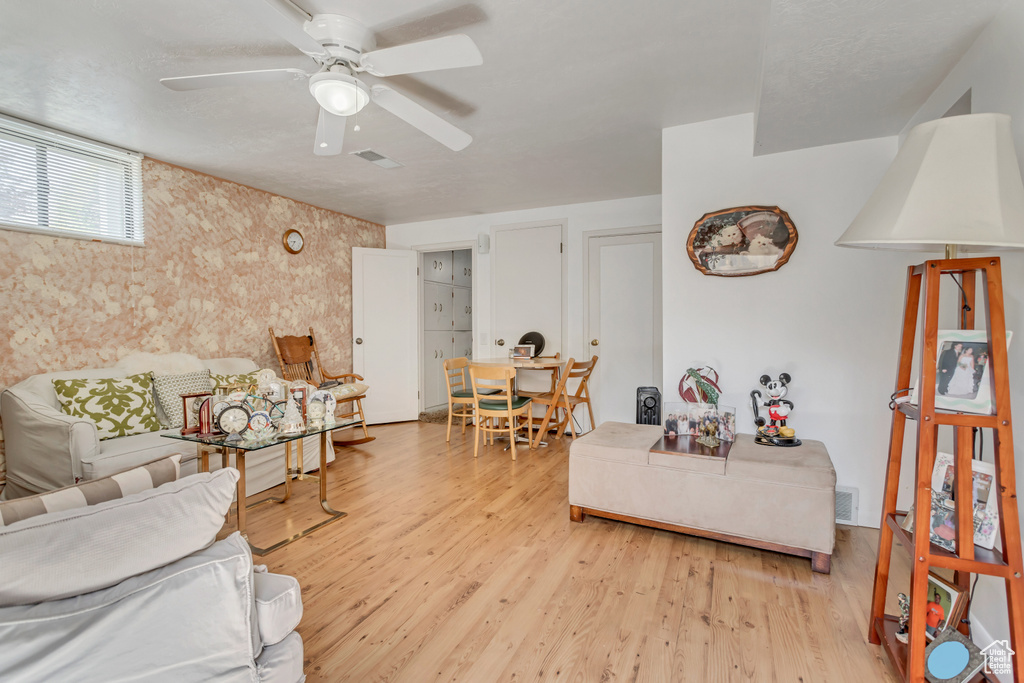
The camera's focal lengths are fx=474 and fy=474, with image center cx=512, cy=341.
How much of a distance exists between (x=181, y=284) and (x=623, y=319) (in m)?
3.93

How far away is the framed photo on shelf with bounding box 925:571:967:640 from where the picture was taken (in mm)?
1442

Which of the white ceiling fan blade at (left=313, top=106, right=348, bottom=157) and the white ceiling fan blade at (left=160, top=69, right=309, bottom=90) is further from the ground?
the white ceiling fan blade at (left=160, top=69, right=309, bottom=90)

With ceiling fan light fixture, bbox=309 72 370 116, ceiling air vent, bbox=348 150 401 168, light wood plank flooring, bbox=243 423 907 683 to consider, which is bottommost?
light wood plank flooring, bbox=243 423 907 683

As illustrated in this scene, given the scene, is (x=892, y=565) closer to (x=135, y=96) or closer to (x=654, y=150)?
(x=654, y=150)

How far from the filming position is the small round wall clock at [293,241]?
4691 millimetres

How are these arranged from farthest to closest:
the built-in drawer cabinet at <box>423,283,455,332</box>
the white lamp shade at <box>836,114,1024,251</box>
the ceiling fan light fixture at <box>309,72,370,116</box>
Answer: the built-in drawer cabinet at <box>423,283,455,332</box> → the ceiling fan light fixture at <box>309,72,370,116</box> → the white lamp shade at <box>836,114,1024,251</box>

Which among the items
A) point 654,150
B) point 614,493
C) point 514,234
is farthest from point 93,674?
point 514,234

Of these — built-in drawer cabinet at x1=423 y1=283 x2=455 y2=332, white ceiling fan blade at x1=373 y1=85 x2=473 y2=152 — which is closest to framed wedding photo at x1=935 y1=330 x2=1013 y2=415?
white ceiling fan blade at x1=373 y1=85 x2=473 y2=152

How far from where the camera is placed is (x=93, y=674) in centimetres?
76

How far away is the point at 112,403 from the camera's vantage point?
10.4ft

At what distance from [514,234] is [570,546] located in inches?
144

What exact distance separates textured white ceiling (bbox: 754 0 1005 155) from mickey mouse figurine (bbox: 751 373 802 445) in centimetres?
138

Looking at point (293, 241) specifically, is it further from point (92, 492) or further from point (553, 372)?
point (92, 492)

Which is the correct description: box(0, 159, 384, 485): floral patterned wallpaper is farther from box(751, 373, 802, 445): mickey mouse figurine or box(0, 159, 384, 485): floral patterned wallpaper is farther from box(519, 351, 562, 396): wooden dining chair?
box(751, 373, 802, 445): mickey mouse figurine
